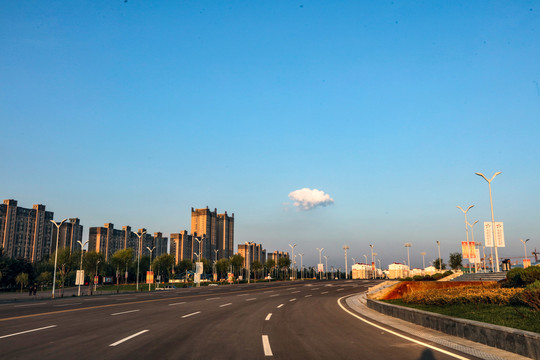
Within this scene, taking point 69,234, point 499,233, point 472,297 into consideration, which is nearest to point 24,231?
point 69,234

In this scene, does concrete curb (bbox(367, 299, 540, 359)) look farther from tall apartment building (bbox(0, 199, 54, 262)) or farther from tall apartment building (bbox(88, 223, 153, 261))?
tall apartment building (bbox(88, 223, 153, 261))

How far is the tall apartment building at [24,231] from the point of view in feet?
452

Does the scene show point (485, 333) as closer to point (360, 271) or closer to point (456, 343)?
point (456, 343)

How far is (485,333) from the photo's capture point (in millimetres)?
10367

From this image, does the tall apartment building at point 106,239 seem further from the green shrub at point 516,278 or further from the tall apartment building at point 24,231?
the green shrub at point 516,278

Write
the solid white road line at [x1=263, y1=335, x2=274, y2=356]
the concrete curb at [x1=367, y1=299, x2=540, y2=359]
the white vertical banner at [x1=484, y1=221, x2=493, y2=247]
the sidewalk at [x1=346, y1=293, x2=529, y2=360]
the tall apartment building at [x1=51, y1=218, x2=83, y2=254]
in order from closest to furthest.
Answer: the concrete curb at [x1=367, y1=299, x2=540, y2=359] → the sidewalk at [x1=346, y1=293, x2=529, y2=360] → the solid white road line at [x1=263, y1=335, x2=274, y2=356] → the white vertical banner at [x1=484, y1=221, x2=493, y2=247] → the tall apartment building at [x1=51, y1=218, x2=83, y2=254]

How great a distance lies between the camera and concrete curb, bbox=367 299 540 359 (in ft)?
28.4

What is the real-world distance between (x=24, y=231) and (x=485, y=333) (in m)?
161

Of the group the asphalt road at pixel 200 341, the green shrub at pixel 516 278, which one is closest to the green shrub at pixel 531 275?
the green shrub at pixel 516 278

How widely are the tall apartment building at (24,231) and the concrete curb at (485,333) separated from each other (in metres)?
145

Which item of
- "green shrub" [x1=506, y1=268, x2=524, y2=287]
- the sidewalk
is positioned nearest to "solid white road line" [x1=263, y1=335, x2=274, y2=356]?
the sidewalk

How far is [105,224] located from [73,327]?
187 meters

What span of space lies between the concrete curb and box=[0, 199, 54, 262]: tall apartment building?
145 metres

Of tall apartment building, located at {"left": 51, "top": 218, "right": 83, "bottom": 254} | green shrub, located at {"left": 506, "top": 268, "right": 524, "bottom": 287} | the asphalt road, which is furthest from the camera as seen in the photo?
tall apartment building, located at {"left": 51, "top": 218, "right": 83, "bottom": 254}
